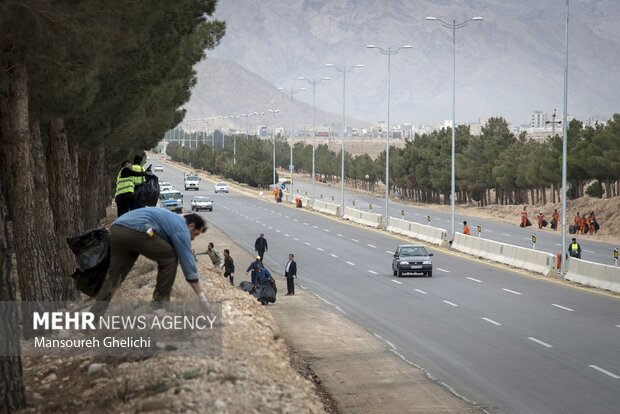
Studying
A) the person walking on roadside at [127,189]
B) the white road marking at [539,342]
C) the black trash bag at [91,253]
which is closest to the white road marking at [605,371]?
the white road marking at [539,342]

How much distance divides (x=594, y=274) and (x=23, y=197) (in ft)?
86.1

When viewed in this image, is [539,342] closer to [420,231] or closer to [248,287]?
[248,287]

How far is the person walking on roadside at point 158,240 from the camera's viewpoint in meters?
11.4

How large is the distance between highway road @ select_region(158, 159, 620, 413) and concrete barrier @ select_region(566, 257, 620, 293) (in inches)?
30.3

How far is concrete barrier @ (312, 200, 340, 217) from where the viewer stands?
88.1m

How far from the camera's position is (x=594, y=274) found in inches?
1532

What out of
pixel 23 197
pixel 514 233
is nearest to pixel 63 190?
pixel 23 197

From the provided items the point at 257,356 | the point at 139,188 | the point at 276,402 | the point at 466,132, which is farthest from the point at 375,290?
the point at 466,132

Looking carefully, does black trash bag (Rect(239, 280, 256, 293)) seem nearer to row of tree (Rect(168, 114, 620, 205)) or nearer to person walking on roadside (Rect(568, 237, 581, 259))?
person walking on roadside (Rect(568, 237, 581, 259))

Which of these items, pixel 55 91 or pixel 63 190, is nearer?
pixel 55 91

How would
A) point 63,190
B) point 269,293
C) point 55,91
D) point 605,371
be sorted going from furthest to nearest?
point 269,293
point 63,190
point 605,371
point 55,91

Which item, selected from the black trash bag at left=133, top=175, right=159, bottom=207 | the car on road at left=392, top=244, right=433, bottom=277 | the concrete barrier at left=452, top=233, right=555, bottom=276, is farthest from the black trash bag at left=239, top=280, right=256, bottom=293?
the concrete barrier at left=452, top=233, right=555, bottom=276

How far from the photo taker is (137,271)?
2355cm

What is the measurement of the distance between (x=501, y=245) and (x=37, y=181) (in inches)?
1331
